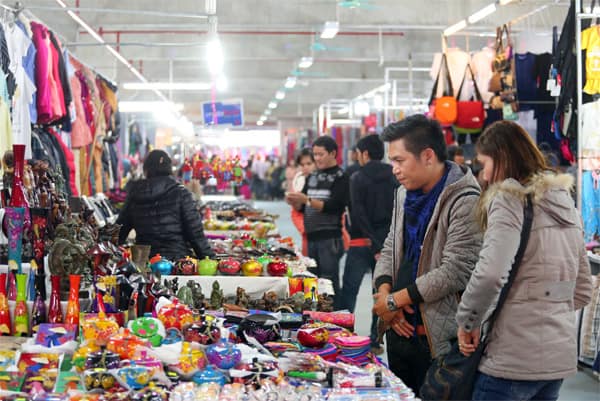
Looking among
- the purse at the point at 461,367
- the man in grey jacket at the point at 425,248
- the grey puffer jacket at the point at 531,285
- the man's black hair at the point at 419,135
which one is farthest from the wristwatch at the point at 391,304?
the man's black hair at the point at 419,135

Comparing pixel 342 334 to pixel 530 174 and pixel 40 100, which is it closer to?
pixel 530 174

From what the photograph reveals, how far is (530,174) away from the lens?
2785 millimetres

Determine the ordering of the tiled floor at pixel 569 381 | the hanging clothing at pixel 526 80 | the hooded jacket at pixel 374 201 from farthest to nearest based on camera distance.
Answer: the hanging clothing at pixel 526 80 < the hooded jacket at pixel 374 201 < the tiled floor at pixel 569 381

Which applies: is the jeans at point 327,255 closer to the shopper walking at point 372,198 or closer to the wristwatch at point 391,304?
the shopper walking at point 372,198

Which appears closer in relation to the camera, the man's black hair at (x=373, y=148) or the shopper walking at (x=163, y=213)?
the shopper walking at (x=163, y=213)

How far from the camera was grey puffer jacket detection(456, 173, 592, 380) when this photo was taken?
8.82ft

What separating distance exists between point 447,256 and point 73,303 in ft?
4.18

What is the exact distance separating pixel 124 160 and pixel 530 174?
37.5 feet

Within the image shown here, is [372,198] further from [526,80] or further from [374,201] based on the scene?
[526,80]

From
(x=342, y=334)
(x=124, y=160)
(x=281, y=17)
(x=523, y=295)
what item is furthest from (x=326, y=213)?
(x=124, y=160)

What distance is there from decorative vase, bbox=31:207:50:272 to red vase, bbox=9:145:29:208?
7 centimetres

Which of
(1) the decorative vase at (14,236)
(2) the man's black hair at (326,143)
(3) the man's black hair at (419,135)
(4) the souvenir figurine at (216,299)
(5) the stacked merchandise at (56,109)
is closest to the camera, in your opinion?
(3) the man's black hair at (419,135)

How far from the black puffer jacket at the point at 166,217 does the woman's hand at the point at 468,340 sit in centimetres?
270

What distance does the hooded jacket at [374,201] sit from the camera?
6027mm
